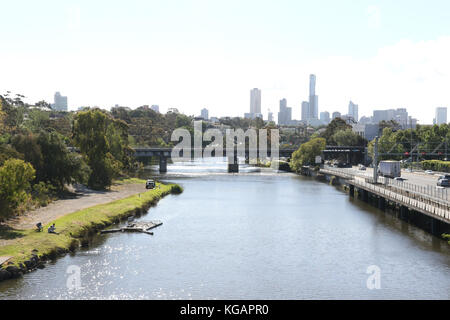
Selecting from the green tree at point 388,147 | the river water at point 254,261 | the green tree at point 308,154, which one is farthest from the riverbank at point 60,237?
the green tree at point 388,147

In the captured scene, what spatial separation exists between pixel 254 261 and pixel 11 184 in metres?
27.7

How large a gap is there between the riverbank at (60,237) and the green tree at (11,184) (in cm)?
358

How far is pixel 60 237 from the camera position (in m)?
52.5

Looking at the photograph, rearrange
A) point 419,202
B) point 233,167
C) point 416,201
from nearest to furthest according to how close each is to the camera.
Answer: point 419,202
point 416,201
point 233,167

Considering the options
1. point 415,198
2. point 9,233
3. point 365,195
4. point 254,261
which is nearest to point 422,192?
point 415,198

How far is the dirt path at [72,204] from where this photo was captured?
59425 mm

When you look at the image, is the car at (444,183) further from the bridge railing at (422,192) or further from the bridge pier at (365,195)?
the bridge pier at (365,195)

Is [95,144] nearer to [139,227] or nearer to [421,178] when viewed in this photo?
[139,227]

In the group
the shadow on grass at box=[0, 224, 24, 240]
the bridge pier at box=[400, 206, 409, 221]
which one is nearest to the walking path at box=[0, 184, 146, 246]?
the shadow on grass at box=[0, 224, 24, 240]

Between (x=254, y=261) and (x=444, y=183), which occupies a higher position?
(x=444, y=183)

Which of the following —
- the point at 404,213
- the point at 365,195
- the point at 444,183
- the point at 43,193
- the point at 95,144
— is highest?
the point at 95,144

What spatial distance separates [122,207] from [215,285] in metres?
37.4

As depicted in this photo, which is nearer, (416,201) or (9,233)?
(9,233)
